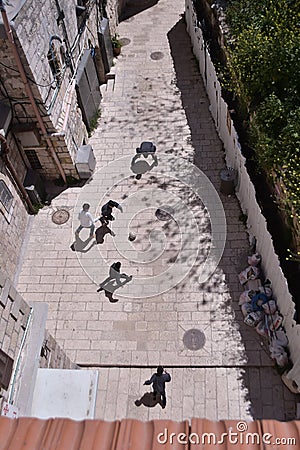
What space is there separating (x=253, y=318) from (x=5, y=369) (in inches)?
254

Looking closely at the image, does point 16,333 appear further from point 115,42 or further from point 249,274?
point 115,42

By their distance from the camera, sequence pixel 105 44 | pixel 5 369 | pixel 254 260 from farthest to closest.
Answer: pixel 105 44 → pixel 254 260 → pixel 5 369

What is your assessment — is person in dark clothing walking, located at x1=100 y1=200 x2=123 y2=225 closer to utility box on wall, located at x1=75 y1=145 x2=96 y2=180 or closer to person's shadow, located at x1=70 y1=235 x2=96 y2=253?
person's shadow, located at x1=70 y1=235 x2=96 y2=253

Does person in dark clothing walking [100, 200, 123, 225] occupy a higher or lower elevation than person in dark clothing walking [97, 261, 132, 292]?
higher

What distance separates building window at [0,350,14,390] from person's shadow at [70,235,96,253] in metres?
5.89

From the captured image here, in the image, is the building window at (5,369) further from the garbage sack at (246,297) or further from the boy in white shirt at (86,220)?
the garbage sack at (246,297)

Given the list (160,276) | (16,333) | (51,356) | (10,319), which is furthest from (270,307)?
(10,319)

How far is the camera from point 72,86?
45.4ft

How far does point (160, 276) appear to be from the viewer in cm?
1198

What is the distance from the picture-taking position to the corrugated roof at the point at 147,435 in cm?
434

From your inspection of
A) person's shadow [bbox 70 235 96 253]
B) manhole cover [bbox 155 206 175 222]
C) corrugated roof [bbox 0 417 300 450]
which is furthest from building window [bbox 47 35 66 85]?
corrugated roof [bbox 0 417 300 450]

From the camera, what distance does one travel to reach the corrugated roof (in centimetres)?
434

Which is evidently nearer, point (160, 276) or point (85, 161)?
point (160, 276)

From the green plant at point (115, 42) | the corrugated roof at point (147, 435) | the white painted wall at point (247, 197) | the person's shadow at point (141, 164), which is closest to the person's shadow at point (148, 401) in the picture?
the white painted wall at point (247, 197)
